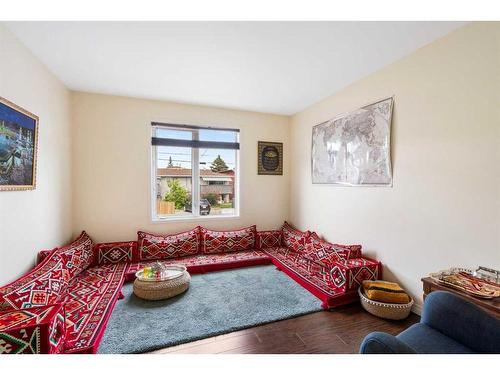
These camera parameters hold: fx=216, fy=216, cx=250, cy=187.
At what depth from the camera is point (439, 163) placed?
6.29 feet

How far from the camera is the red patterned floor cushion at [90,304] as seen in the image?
157cm

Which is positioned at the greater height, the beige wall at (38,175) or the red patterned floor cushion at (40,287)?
the beige wall at (38,175)

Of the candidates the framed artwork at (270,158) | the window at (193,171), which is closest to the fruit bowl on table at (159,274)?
the window at (193,171)

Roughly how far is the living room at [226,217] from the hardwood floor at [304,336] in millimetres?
A: 16

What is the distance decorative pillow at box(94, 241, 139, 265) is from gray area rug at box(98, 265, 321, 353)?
1.83ft

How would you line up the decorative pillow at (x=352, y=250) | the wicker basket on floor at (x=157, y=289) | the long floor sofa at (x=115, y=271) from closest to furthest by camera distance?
the long floor sofa at (x=115, y=271) < the wicker basket on floor at (x=157, y=289) < the decorative pillow at (x=352, y=250)

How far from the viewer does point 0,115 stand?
1.63m

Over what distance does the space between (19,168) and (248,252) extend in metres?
2.91

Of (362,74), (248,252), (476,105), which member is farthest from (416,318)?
(362,74)

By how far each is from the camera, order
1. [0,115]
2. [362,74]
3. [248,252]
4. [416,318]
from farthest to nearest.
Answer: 1. [248,252]
2. [362,74]
3. [416,318]
4. [0,115]

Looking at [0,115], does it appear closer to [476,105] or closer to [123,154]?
[123,154]

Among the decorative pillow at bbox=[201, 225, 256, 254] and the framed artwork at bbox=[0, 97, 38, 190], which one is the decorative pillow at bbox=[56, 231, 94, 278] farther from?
the decorative pillow at bbox=[201, 225, 256, 254]

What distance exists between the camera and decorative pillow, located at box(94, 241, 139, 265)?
2953mm

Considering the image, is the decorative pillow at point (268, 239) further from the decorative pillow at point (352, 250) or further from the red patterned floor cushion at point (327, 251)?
the decorative pillow at point (352, 250)
